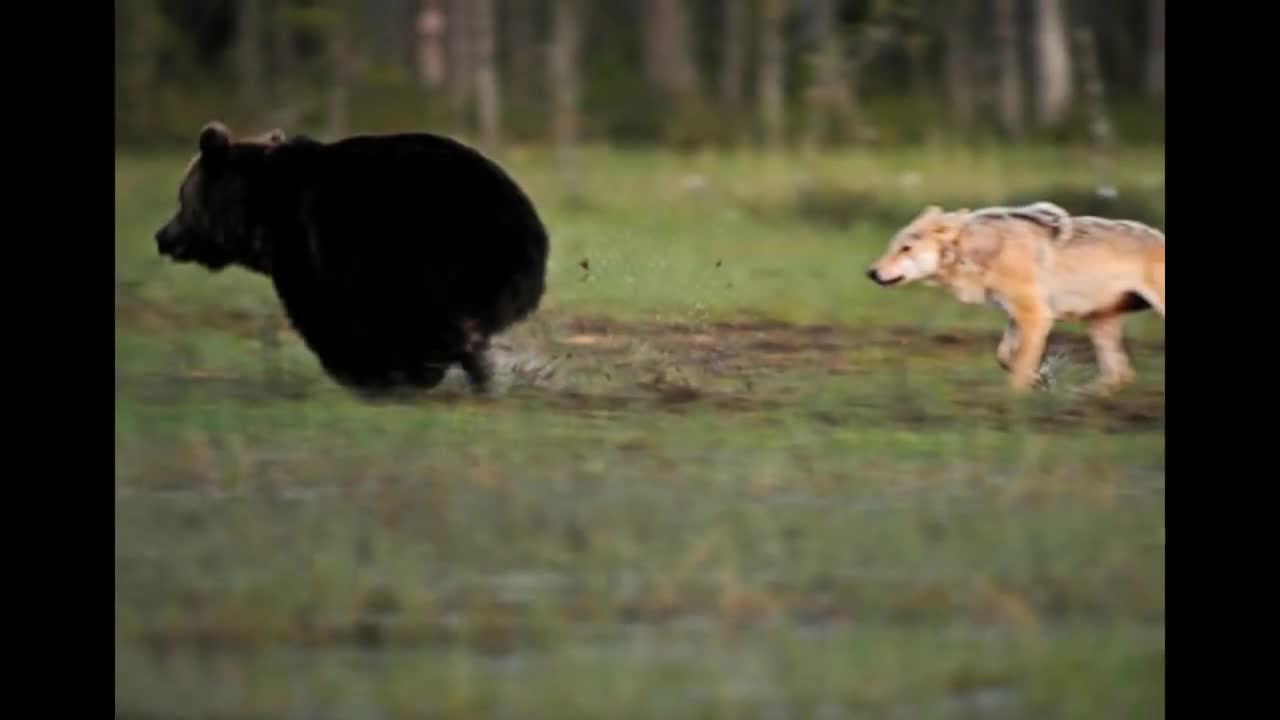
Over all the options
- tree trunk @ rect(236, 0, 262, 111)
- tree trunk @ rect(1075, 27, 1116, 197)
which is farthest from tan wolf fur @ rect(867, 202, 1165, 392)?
tree trunk @ rect(236, 0, 262, 111)

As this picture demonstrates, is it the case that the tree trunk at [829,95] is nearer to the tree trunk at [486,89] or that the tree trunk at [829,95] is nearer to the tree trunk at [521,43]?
the tree trunk at [486,89]

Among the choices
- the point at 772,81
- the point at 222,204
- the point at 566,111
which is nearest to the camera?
the point at 222,204

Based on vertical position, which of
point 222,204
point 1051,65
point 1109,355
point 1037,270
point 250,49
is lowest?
point 1109,355

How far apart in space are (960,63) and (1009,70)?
3.00ft

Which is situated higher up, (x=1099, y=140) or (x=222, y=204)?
(x=222, y=204)

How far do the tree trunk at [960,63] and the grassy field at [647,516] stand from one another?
721 cm

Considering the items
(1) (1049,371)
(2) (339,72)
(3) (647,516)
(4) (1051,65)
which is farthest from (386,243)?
(4) (1051,65)

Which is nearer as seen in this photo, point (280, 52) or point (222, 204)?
point (222, 204)

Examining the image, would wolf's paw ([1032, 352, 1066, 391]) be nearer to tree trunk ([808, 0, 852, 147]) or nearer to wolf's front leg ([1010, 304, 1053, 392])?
wolf's front leg ([1010, 304, 1053, 392])

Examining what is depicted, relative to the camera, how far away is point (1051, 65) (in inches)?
789

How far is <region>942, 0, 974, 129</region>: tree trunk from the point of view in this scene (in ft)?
63.7

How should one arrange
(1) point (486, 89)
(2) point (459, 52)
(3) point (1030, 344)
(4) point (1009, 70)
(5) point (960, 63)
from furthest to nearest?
(2) point (459, 52) → (5) point (960, 63) → (4) point (1009, 70) → (1) point (486, 89) → (3) point (1030, 344)

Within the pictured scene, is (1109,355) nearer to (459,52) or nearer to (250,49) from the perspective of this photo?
(250,49)

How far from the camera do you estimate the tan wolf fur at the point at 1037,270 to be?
964 centimetres
